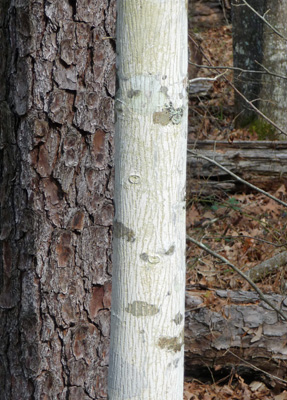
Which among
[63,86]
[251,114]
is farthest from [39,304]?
[251,114]

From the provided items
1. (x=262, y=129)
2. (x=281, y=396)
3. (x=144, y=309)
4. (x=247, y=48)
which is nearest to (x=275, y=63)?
(x=247, y=48)

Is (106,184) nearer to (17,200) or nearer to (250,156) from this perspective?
(17,200)

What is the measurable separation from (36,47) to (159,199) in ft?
3.93

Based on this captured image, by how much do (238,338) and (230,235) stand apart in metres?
1.94

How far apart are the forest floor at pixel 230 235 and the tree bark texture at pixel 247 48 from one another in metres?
0.37

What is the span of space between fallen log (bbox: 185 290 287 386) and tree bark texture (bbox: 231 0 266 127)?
3.85 meters

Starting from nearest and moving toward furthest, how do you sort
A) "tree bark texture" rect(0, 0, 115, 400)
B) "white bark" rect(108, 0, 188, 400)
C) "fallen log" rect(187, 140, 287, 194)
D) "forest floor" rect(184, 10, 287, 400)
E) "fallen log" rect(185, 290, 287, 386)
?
"white bark" rect(108, 0, 188, 400) < "tree bark texture" rect(0, 0, 115, 400) < "fallen log" rect(185, 290, 287, 386) < "forest floor" rect(184, 10, 287, 400) < "fallen log" rect(187, 140, 287, 194)

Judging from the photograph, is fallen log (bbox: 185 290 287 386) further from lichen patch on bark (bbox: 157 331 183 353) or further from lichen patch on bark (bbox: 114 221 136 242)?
lichen patch on bark (bbox: 114 221 136 242)

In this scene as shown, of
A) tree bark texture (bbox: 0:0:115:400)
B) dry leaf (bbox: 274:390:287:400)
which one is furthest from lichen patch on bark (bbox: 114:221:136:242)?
dry leaf (bbox: 274:390:287:400)

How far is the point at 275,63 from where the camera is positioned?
6.84m

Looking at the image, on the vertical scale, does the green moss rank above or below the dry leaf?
above

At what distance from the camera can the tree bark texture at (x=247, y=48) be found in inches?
277

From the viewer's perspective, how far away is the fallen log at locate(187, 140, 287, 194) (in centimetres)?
602

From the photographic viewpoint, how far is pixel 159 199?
181cm
